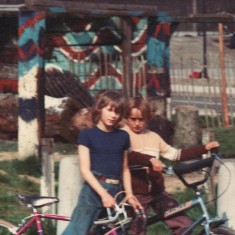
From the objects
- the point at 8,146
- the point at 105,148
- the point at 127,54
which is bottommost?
the point at 105,148

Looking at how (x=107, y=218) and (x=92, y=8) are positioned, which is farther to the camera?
(x=92, y=8)

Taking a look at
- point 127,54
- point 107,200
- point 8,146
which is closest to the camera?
point 107,200

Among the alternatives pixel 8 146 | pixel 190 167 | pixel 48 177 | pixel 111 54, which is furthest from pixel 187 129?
pixel 190 167

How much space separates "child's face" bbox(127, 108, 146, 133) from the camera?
688 cm

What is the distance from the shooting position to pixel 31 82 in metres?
13.2

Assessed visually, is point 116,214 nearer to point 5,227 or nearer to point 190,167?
point 190,167

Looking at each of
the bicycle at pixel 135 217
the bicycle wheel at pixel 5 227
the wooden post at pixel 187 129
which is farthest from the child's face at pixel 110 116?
the wooden post at pixel 187 129

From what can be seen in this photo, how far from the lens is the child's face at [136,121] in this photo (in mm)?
6879

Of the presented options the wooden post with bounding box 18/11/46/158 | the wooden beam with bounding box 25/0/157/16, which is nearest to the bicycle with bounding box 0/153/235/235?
the wooden post with bounding box 18/11/46/158

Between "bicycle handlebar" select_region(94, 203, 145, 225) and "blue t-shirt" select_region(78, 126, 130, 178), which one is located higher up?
"blue t-shirt" select_region(78, 126, 130, 178)

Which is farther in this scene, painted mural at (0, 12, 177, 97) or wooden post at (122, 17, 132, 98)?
painted mural at (0, 12, 177, 97)

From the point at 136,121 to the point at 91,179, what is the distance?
0.55 metres

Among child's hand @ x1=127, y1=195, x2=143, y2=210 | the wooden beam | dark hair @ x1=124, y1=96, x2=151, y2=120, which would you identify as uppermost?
the wooden beam

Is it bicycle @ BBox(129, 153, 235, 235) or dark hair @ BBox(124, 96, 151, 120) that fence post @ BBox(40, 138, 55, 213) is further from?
dark hair @ BBox(124, 96, 151, 120)
